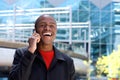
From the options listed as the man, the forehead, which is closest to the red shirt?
the man

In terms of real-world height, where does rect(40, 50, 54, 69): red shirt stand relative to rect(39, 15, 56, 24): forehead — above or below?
below

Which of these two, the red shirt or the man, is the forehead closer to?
the man

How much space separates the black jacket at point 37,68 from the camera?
1.28m

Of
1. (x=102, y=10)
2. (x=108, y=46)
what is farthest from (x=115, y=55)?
(x=102, y=10)

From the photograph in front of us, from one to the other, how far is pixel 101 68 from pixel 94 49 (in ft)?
3.35

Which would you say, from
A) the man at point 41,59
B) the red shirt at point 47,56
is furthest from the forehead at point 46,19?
the red shirt at point 47,56

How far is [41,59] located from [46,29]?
0.10 m

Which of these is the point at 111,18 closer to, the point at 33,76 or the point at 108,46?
the point at 108,46

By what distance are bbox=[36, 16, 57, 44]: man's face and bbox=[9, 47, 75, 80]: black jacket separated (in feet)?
0.19

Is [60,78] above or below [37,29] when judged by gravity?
below

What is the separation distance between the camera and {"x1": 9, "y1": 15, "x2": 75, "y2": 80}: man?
4.22ft

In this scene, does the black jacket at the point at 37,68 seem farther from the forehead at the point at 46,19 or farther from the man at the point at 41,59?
the forehead at the point at 46,19

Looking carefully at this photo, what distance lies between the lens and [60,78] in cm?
134

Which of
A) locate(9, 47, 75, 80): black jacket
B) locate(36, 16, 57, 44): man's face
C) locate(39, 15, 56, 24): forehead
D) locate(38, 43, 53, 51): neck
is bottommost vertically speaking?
locate(9, 47, 75, 80): black jacket
